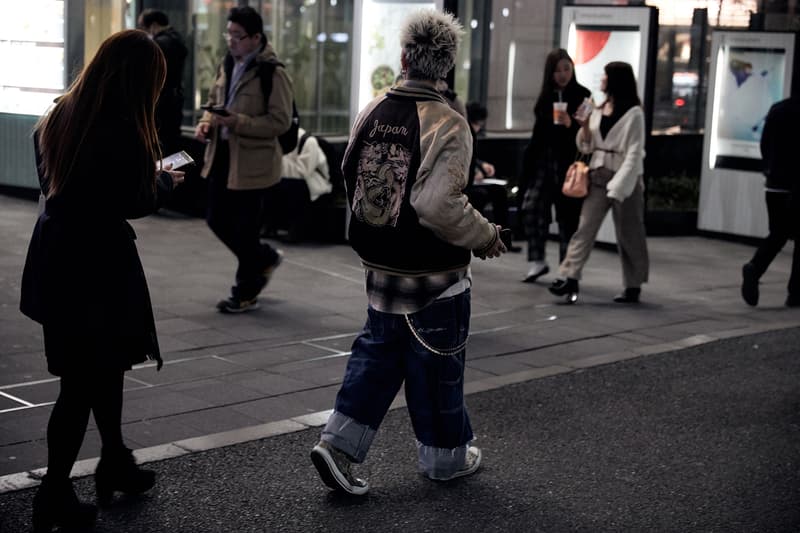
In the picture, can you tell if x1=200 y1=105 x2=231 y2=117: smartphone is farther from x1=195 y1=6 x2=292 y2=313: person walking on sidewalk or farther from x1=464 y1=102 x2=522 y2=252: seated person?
x1=464 y1=102 x2=522 y2=252: seated person

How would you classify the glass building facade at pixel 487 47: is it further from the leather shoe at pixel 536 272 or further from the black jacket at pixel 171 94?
the leather shoe at pixel 536 272

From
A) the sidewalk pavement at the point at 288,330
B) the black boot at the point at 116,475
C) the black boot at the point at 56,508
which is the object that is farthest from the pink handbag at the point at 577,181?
the black boot at the point at 56,508

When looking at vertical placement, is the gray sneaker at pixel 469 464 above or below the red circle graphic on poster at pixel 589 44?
below

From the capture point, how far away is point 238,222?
8.47m

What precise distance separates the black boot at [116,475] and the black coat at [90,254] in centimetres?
41

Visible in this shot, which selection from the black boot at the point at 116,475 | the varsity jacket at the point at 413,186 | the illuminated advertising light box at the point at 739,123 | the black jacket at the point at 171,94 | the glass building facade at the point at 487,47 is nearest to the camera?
the black boot at the point at 116,475

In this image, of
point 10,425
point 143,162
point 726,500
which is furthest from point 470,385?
point 143,162

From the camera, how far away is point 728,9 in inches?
649

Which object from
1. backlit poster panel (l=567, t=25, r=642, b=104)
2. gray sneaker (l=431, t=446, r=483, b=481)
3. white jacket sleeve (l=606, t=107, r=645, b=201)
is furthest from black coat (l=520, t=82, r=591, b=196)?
gray sneaker (l=431, t=446, r=483, b=481)

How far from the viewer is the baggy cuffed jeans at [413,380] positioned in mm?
5137

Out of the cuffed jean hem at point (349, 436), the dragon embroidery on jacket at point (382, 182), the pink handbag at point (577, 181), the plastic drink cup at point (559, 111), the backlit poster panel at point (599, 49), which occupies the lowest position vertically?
the cuffed jean hem at point (349, 436)

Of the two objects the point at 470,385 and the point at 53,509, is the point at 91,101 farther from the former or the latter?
the point at 470,385

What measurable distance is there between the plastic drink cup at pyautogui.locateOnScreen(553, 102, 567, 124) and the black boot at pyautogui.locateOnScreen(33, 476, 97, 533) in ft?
18.5

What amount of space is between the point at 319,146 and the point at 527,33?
257 inches
